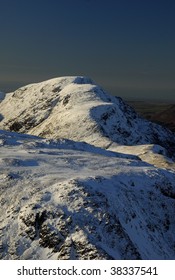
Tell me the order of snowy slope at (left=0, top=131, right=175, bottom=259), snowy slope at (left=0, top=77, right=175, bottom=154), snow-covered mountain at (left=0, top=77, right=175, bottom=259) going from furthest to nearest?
snowy slope at (left=0, top=77, right=175, bottom=154) → snow-covered mountain at (left=0, top=77, right=175, bottom=259) → snowy slope at (left=0, top=131, right=175, bottom=259)

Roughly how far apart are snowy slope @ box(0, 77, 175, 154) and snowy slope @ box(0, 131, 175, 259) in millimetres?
42994

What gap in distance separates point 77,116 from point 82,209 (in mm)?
69991

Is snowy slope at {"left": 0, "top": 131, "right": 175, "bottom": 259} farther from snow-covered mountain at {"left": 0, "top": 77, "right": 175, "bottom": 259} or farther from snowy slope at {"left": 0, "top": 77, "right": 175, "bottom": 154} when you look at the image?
snowy slope at {"left": 0, "top": 77, "right": 175, "bottom": 154}

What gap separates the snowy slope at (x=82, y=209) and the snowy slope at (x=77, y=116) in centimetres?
4299

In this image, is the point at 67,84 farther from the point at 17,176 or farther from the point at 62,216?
the point at 62,216

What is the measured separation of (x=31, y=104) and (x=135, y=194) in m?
92.3

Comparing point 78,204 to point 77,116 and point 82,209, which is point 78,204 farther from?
point 77,116

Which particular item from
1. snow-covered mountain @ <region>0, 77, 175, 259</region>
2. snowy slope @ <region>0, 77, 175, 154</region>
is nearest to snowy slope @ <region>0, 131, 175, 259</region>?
snow-covered mountain @ <region>0, 77, 175, 259</region>

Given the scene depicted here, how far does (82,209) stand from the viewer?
35.0 m

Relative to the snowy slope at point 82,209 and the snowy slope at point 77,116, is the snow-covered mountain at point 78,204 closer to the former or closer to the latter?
the snowy slope at point 82,209

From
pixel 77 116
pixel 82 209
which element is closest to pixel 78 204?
pixel 82 209

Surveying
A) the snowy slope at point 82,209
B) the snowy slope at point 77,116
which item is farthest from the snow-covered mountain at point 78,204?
the snowy slope at point 77,116

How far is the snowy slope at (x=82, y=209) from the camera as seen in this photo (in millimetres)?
32656

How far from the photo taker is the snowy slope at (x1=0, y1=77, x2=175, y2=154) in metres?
99.6
